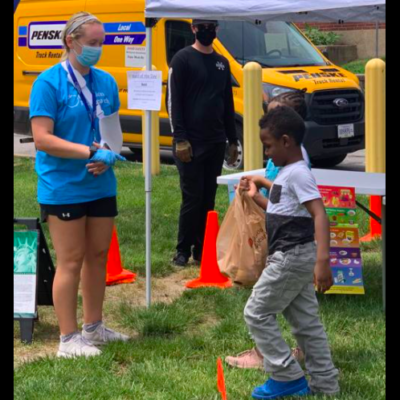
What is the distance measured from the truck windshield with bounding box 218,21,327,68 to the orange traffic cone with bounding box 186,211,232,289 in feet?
18.9

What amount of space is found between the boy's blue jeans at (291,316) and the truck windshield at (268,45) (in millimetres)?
8374

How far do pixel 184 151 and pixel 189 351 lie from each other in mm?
2329

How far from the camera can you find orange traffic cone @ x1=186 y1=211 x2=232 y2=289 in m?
7.39

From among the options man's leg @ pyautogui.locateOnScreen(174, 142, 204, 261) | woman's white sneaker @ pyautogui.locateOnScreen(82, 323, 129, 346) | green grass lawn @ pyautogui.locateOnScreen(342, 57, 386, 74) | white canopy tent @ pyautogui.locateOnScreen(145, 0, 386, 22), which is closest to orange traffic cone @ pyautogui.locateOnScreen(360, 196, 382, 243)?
man's leg @ pyautogui.locateOnScreen(174, 142, 204, 261)

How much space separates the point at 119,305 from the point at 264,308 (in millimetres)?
2210

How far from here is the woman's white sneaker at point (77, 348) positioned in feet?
18.7

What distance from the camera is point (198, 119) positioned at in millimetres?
7762

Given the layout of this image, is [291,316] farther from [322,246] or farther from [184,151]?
[184,151]

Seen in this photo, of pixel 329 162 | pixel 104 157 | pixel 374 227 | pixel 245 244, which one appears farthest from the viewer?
pixel 329 162

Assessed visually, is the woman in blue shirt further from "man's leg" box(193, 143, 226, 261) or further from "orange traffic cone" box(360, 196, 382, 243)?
"orange traffic cone" box(360, 196, 382, 243)

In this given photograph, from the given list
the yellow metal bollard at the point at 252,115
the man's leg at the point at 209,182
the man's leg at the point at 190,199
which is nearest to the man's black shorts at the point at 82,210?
the man's leg at the point at 190,199

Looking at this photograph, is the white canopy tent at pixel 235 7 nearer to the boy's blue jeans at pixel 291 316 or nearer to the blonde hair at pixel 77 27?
the blonde hair at pixel 77 27

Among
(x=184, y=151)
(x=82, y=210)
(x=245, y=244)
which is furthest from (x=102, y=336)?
(x=184, y=151)
